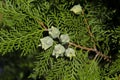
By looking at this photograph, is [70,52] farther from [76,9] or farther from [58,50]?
[76,9]

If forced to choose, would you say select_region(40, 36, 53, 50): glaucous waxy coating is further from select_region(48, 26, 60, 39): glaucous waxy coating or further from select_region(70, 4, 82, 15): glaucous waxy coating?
select_region(70, 4, 82, 15): glaucous waxy coating

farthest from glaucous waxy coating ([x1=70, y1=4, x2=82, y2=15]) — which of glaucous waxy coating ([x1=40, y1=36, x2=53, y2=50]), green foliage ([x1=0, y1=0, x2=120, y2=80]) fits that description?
glaucous waxy coating ([x1=40, y1=36, x2=53, y2=50])

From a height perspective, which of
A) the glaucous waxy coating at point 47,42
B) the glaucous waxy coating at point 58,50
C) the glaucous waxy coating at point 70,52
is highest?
the glaucous waxy coating at point 47,42

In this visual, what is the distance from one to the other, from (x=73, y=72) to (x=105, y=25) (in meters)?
0.22

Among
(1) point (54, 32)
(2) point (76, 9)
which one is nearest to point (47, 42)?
(1) point (54, 32)

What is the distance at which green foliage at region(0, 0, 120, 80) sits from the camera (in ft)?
3.78

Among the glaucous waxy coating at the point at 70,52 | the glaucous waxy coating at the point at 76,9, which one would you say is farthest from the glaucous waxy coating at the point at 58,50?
the glaucous waxy coating at the point at 76,9

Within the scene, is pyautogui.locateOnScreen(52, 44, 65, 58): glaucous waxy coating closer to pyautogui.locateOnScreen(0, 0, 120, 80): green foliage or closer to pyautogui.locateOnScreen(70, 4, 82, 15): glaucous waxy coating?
pyautogui.locateOnScreen(0, 0, 120, 80): green foliage

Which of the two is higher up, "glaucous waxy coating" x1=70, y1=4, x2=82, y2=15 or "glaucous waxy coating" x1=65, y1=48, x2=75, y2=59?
"glaucous waxy coating" x1=70, y1=4, x2=82, y2=15

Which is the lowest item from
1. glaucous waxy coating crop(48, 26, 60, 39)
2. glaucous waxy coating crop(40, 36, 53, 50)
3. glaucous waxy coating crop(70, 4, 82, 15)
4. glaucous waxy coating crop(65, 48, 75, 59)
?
glaucous waxy coating crop(65, 48, 75, 59)

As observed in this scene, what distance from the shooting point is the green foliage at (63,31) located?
45.4 inches

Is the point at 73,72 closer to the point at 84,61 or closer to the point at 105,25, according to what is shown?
the point at 84,61

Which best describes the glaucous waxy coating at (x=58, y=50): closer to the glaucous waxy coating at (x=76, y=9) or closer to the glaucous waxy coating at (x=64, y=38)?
the glaucous waxy coating at (x=64, y=38)

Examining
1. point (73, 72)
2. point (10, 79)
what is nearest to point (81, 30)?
point (73, 72)
